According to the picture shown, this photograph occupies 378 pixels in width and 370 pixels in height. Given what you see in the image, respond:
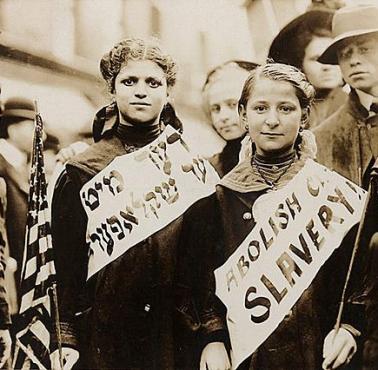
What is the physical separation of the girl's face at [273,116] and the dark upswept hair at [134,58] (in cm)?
30

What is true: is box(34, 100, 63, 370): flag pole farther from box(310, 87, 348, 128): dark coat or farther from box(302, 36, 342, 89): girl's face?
box(302, 36, 342, 89): girl's face

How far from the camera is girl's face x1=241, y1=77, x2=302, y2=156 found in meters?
2.30

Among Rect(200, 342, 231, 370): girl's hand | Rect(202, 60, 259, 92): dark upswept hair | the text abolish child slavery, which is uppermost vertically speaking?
Rect(202, 60, 259, 92): dark upswept hair

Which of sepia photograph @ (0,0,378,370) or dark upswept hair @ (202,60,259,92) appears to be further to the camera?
dark upswept hair @ (202,60,259,92)

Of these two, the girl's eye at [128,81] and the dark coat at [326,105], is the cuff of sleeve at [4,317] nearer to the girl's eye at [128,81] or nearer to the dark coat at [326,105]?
the girl's eye at [128,81]

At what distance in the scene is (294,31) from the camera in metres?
2.39

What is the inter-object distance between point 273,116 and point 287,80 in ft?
0.46

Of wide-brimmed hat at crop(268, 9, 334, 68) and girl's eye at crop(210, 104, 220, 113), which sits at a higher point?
wide-brimmed hat at crop(268, 9, 334, 68)

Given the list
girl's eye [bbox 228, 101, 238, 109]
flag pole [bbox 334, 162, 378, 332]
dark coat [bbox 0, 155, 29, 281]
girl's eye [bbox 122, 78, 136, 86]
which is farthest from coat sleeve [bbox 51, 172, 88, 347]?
flag pole [bbox 334, 162, 378, 332]

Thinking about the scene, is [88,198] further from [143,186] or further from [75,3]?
[75,3]

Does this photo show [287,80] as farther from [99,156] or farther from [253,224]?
[99,156]

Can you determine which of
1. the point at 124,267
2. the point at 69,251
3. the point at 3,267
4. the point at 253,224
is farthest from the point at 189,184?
the point at 3,267

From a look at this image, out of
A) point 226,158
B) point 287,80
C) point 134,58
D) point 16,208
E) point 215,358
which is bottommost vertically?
point 215,358

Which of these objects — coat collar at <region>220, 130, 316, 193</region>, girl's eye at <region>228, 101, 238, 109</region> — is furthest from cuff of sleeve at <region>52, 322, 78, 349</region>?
girl's eye at <region>228, 101, 238, 109</region>
